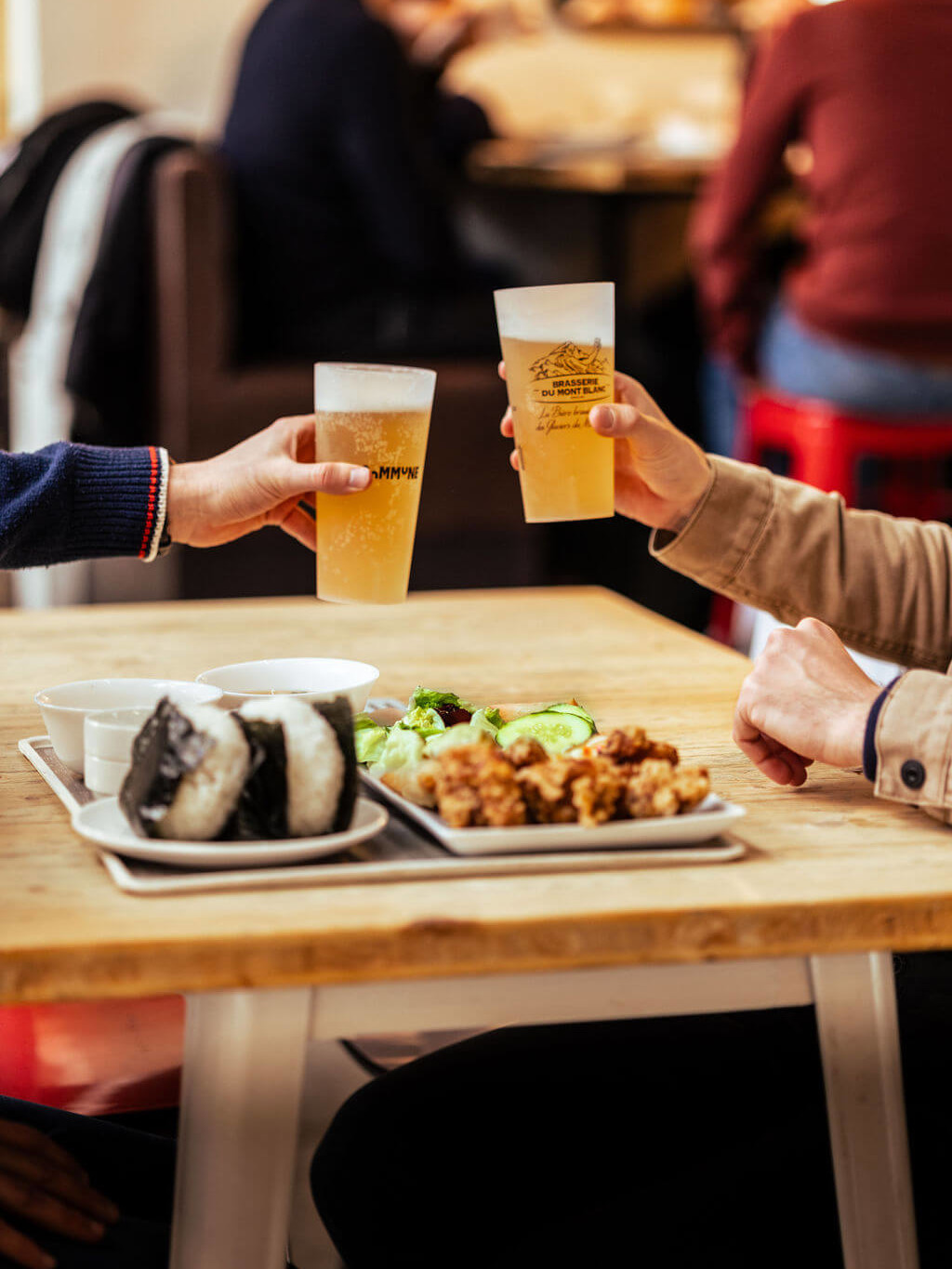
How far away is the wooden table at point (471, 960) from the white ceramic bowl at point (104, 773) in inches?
1.5

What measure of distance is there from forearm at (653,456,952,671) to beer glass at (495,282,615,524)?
21 centimetres

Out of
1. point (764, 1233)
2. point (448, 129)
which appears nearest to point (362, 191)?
point (448, 129)

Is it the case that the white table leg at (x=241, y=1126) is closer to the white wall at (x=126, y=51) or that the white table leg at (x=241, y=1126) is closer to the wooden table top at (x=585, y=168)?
the wooden table top at (x=585, y=168)

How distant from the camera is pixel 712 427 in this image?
3520 mm

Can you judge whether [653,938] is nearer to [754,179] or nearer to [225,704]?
[225,704]

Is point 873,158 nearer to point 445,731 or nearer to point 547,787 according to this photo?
point 445,731

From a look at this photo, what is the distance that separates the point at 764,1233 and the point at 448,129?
3.27m

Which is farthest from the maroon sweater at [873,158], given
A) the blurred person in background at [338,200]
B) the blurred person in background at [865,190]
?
the blurred person in background at [338,200]

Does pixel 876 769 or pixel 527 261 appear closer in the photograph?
pixel 876 769

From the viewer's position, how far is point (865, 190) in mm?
2607

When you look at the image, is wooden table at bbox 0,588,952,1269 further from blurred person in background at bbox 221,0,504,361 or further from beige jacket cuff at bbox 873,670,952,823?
blurred person in background at bbox 221,0,504,361

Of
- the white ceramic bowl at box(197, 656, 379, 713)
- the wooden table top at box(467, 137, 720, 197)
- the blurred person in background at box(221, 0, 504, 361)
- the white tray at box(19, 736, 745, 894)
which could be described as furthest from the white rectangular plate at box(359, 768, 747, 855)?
the wooden table top at box(467, 137, 720, 197)

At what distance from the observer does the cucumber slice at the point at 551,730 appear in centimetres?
101

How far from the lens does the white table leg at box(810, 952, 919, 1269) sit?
2.72 ft
